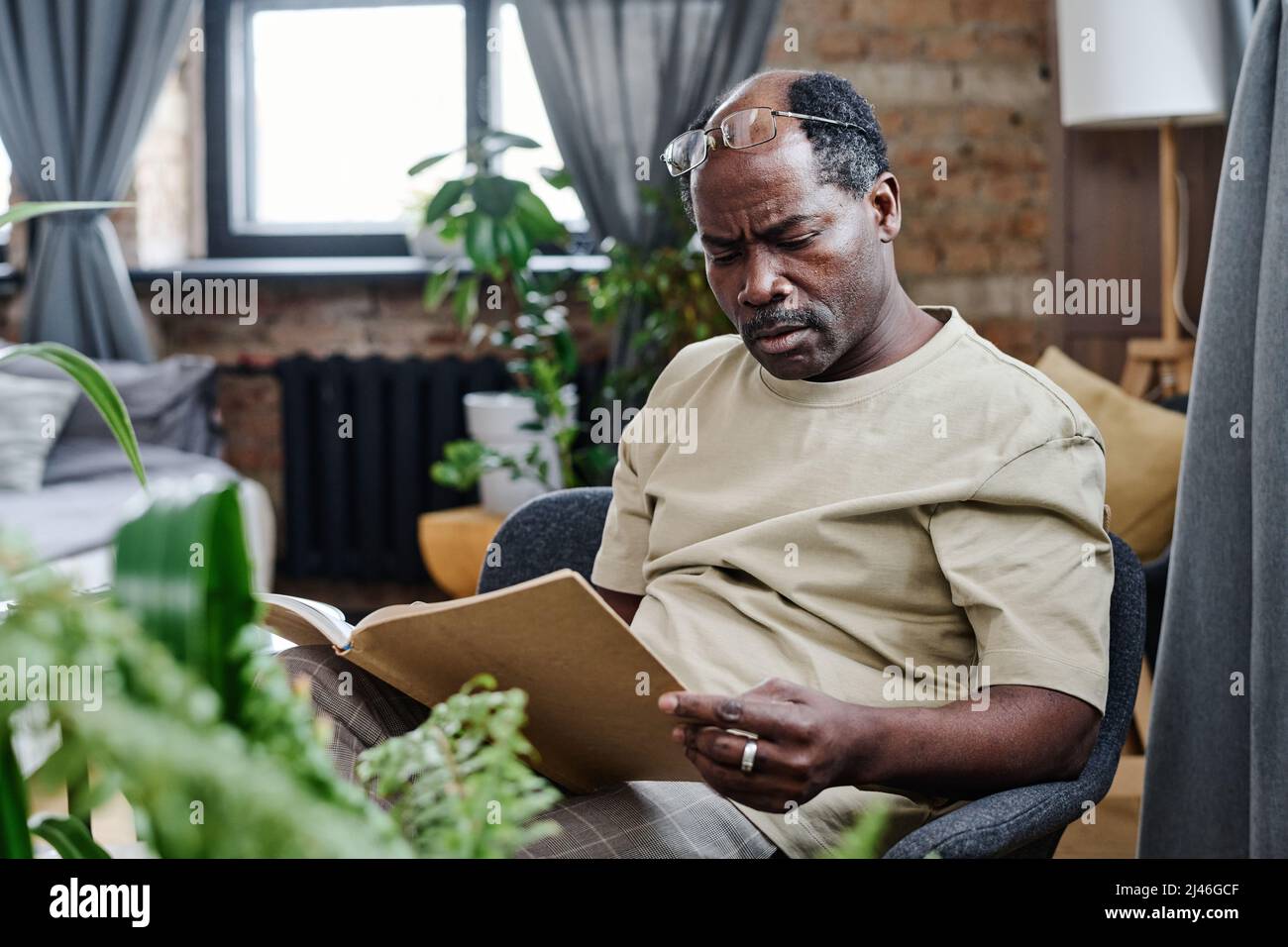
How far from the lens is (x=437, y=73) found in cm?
402

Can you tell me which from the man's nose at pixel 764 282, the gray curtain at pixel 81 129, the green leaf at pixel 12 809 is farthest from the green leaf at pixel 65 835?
the gray curtain at pixel 81 129

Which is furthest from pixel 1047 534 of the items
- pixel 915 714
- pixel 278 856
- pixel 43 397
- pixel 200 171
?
pixel 200 171

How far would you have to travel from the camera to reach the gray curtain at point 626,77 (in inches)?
142

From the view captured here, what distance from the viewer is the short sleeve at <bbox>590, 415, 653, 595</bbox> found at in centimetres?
139

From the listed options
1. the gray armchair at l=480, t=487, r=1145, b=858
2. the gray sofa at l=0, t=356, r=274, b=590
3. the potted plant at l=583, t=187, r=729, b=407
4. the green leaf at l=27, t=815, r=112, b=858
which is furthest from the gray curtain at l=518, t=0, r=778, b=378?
the green leaf at l=27, t=815, r=112, b=858

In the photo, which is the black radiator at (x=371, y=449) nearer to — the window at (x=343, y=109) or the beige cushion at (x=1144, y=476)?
the window at (x=343, y=109)

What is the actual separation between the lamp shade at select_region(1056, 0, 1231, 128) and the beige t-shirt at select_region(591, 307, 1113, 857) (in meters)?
1.62

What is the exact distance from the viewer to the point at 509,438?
11.0ft

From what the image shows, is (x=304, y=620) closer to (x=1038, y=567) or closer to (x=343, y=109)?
(x=1038, y=567)

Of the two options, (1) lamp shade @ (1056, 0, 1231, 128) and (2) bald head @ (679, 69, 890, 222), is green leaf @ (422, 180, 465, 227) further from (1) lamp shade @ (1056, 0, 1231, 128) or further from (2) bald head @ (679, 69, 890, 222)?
(2) bald head @ (679, 69, 890, 222)

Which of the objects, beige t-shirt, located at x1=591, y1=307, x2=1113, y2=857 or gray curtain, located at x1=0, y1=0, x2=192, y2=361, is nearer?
beige t-shirt, located at x1=591, y1=307, x2=1113, y2=857

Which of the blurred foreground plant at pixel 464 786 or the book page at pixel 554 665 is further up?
the blurred foreground plant at pixel 464 786
